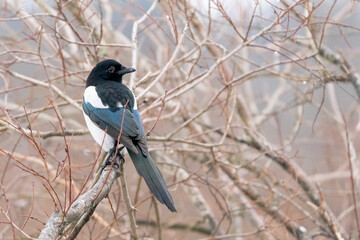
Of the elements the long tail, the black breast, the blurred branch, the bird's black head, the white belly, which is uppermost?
the bird's black head

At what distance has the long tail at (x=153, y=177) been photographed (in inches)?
127

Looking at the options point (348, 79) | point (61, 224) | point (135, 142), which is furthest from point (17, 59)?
point (348, 79)

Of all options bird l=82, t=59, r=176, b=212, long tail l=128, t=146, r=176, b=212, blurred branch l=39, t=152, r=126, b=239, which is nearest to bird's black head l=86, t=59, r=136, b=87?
bird l=82, t=59, r=176, b=212

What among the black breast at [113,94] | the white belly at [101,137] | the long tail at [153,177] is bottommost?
the long tail at [153,177]

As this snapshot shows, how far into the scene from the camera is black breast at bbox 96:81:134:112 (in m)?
3.99

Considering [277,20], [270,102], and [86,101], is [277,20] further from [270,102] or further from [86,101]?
[270,102]

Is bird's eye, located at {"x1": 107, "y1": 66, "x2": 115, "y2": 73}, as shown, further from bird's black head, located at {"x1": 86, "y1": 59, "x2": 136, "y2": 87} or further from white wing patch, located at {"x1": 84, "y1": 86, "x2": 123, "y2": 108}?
white wing patch, located at {"x1": 84, "y1": 86, "x2": 123, "y2": 108}

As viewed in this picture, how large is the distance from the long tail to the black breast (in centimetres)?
49

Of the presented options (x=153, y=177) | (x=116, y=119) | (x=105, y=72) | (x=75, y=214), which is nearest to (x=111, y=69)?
(x=105, y=72)

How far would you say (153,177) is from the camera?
340 cm

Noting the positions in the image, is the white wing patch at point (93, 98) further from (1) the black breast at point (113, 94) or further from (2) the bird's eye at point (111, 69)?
(2) the bird's eye at point (111, 69)

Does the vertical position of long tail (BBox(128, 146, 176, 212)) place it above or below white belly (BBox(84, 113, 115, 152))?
below

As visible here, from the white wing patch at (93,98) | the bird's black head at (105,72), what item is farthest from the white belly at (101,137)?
the bird's black head at (105,72)

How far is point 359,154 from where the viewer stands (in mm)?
6660
